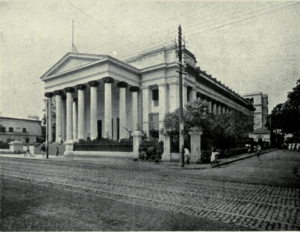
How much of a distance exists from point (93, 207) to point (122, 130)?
2600 centimetres

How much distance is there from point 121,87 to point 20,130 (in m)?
43.0

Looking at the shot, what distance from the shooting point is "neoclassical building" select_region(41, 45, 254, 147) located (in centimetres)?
3047

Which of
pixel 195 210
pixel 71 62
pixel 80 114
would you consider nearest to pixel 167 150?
pixel 195 210

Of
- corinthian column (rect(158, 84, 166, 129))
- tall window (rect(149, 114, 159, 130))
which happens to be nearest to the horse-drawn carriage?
corinthian column (rect(158, 84, 166, 129))

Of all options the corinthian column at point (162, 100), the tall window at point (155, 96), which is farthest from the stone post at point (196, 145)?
the tall window at point (155, 96)

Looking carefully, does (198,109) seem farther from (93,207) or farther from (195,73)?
(195,73)

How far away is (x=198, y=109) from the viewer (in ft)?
66.5

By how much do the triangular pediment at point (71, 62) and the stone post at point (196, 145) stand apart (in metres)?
16.6

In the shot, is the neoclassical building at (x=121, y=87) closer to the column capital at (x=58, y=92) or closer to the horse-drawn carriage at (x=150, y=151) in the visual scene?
the column capital at (x=58, y=92)

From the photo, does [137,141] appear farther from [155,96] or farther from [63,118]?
[63,118]

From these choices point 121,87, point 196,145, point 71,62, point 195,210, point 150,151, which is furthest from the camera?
point 71,62

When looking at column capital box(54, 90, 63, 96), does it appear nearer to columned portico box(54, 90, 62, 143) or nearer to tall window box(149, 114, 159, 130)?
columned portico box(54, 90, 62, 143)

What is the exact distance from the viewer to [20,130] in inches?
2463

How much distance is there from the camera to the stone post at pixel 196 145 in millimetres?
17859
